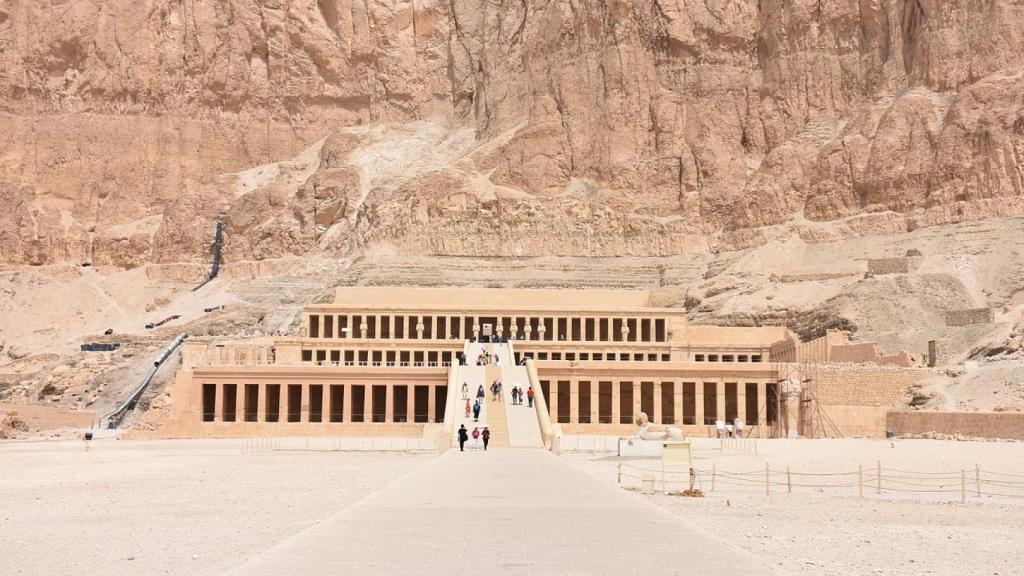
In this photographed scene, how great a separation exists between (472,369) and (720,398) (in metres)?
13.3

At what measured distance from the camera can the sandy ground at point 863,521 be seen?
1675 centimetres

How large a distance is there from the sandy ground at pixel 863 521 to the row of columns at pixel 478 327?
4299 centimetres

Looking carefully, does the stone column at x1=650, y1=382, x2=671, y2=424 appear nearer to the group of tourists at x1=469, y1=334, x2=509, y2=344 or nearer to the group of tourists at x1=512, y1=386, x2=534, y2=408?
the group of tourists at x1=512, y1=386, x2=534, y2=408

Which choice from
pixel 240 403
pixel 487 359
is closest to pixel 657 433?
pixel 487 359

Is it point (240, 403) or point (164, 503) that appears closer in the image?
point (164, 503)

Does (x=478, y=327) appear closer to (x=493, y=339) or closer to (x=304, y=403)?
(x=493, y=339)

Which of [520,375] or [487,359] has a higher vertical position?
[487,359]

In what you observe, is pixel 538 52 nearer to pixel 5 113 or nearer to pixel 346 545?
pixel 5 113

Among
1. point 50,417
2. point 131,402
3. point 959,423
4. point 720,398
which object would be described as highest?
point 720,398

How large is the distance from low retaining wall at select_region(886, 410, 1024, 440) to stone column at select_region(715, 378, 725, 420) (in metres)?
9.29

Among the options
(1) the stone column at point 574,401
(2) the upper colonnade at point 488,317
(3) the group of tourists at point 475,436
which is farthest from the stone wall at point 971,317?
(3) the group of tourists at point 475,436

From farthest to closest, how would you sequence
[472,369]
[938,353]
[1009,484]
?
[938,353] < [472,369] < [1009,484]

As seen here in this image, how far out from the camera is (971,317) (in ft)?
219

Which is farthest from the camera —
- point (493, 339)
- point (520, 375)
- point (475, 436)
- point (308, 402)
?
point (493, 339)
